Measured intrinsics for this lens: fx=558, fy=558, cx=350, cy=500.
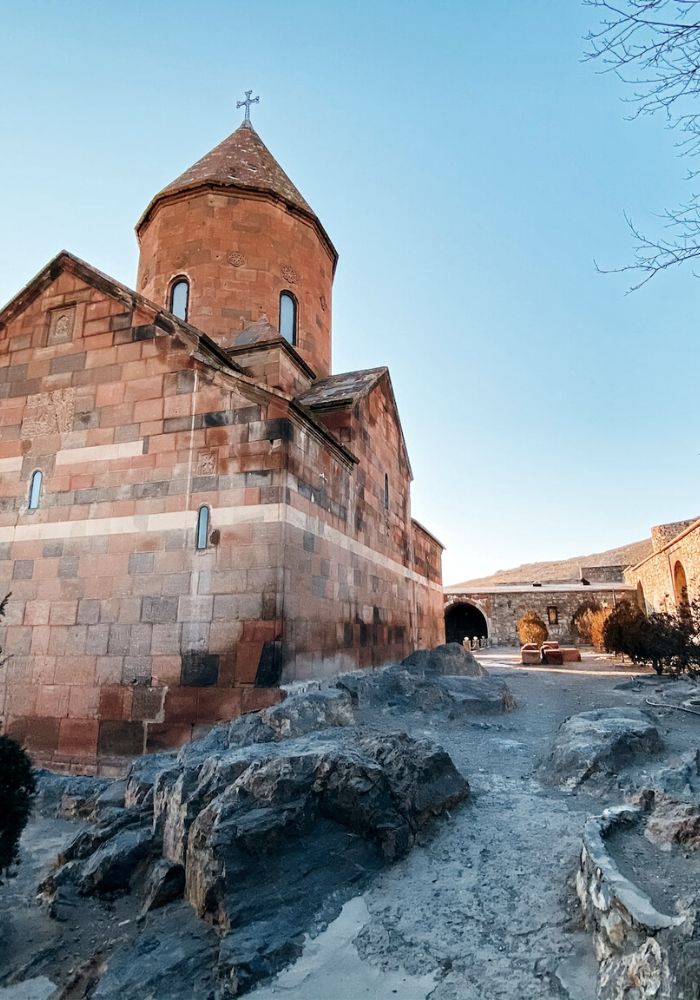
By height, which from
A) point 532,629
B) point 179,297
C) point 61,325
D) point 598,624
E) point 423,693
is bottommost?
point 423,693

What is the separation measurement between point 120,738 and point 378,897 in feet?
12.0

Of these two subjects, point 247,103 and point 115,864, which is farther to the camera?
point 247,103

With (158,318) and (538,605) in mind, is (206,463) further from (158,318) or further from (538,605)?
(538,605)

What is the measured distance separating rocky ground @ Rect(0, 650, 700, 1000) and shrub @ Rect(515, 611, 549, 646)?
66.1 ft

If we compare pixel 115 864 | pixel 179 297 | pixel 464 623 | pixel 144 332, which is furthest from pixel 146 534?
pixel 464 623

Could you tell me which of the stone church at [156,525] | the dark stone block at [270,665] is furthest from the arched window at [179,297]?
the dark stone block at [270,665]

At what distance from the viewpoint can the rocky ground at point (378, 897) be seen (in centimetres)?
241

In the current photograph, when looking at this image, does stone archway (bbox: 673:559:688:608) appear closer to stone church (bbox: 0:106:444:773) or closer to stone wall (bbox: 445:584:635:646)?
stone wall (bbox: 445:584:635:646)

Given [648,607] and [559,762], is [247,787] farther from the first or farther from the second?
[648,607]

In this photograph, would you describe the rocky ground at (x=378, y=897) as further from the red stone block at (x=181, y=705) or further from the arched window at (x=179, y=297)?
the arched window at (x=179, y=297)

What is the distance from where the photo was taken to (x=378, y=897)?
2971 millimetres

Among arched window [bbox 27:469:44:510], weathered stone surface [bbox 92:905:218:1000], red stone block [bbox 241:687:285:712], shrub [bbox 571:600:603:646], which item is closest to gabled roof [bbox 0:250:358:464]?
arched window [bbox 27:469:44:510]

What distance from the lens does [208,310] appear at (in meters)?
9.42

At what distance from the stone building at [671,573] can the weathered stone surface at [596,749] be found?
12468 mm
